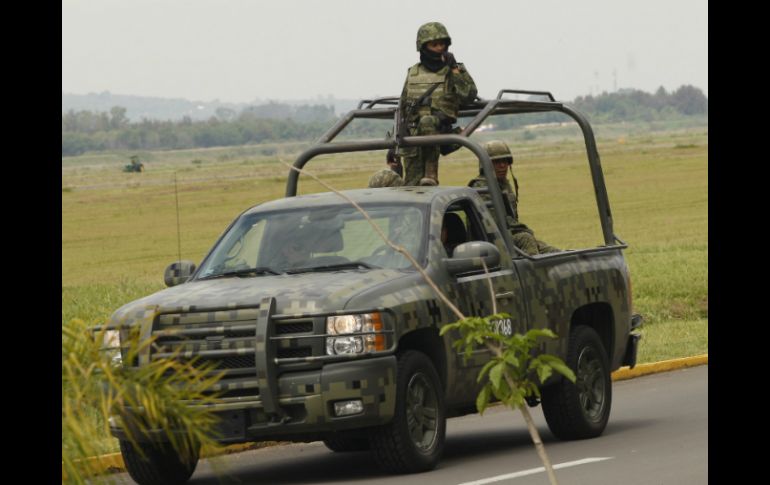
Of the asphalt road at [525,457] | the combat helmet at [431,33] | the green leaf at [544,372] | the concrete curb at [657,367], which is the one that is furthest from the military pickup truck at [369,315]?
the concrete curb at [657,367]

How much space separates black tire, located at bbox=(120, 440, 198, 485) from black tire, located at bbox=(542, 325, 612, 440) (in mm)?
3168

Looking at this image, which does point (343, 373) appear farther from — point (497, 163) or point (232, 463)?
point (497, 163)

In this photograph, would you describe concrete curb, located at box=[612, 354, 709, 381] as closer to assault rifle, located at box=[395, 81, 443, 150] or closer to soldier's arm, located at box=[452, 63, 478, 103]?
soldier's arm, located at box=[452, 63, 478, 103]

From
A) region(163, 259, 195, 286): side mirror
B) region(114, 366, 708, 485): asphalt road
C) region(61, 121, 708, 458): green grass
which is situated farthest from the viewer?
region(61, 121, 708, 458): green grass

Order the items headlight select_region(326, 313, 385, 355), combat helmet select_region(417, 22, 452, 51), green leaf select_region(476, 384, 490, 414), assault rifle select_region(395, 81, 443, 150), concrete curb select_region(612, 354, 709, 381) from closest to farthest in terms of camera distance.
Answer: green leaf select_region(476, 384, 490, 414) < headlight select_region(326, 313, 385, 355) < assault rifle select_region(395, 81, 443, 150) < combat helmet select_region(417, 22, 452, 51) < concrete curb select_region(612, 354, 709, 381)

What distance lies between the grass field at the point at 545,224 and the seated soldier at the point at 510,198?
9.26ft

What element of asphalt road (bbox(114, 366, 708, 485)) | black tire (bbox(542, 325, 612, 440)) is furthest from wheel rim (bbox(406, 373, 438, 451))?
black tire (bbox(542, 325, 612, 440))

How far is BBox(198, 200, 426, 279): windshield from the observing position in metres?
11.6

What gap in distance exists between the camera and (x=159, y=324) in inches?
417

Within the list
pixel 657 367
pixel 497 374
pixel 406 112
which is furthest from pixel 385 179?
pixel 497 374

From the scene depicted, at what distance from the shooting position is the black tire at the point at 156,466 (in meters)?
10.8

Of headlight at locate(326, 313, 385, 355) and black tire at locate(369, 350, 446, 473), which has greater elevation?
headlight at locate(326, 313, 385, 355)
